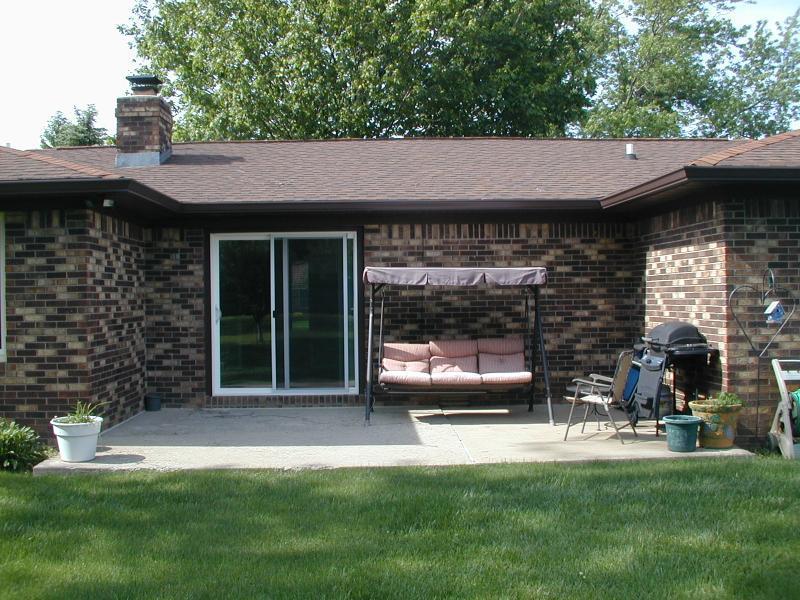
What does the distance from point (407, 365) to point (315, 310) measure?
1.55m

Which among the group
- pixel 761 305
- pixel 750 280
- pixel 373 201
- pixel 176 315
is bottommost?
pixel 176 315

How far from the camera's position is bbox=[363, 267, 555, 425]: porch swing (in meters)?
9.20

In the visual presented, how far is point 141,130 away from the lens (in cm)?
1219

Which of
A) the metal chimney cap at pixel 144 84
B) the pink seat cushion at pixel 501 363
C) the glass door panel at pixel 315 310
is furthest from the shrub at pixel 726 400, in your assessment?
the metal chimney cap at pixel 144 84

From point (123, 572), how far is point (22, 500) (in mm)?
1933

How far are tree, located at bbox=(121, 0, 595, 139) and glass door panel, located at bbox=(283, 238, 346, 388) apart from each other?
12.7 metres

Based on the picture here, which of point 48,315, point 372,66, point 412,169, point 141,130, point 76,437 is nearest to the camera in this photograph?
point 76,437

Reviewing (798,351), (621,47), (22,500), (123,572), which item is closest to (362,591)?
(123,572)

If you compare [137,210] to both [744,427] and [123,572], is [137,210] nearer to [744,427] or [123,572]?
[123,572]

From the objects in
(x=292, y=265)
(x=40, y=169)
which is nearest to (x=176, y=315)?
(x=292, y=265)

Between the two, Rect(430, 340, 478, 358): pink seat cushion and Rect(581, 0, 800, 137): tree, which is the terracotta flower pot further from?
Rect(581, 0, 800, 137): tree

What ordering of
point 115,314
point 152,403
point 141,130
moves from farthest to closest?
point 141,130
point 152,403
point 115,314

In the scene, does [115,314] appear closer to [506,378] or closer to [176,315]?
[176,315]

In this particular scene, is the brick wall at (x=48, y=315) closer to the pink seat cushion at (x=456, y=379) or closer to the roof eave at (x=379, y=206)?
the roof eave at (x=379, y=206)
